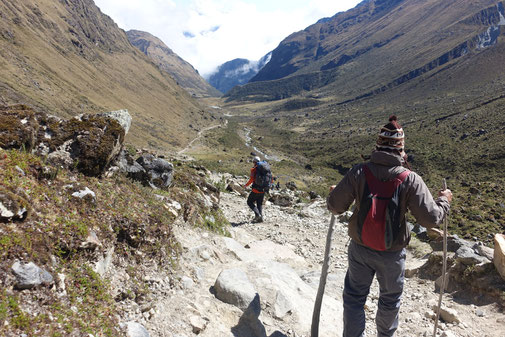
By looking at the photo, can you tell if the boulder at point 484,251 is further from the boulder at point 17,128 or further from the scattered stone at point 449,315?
the boulder at point 17,128

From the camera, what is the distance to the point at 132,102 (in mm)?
106438

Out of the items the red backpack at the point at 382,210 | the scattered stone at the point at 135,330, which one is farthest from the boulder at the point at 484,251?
the scattered stone at the point at 135,330

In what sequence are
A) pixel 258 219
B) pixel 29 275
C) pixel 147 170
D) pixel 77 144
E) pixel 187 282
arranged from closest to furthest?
pixel 29 275
pixel 187 282
pixel 77 144
pixel 147 170
pixel 258 219

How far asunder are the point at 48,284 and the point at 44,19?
440ft

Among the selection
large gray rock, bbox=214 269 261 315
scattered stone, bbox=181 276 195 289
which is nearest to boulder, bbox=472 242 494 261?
large gray rock, bbox=214 269 261 315

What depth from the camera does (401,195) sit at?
11.5 ft

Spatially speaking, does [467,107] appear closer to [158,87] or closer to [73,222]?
[73,222]

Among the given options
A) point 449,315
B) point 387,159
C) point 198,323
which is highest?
point 387,159

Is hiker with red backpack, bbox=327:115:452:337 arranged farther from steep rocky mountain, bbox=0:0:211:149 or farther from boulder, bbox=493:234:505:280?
steep rocky mountain, bbox=0:0:211:149

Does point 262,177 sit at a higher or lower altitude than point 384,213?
lower

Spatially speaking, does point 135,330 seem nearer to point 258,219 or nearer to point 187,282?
point 187,282

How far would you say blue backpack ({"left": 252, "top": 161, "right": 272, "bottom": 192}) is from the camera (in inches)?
431

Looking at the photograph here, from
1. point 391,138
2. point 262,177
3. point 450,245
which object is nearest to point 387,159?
point 391,138

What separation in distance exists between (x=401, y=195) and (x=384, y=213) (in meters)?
0.30
